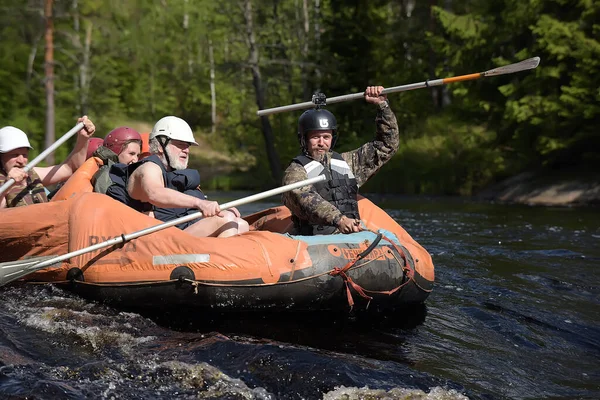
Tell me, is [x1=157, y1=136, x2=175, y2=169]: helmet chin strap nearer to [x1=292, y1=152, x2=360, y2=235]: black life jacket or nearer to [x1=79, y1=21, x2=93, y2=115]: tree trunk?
[x1=292, y1=152, x2=360, y2=235]: black life jacket

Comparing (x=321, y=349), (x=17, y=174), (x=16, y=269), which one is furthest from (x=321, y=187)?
(x=17, y=174)

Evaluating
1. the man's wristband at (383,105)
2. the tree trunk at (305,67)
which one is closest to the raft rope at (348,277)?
the man's wristband at (383,105)

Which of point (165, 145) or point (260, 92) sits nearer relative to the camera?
point (165, 145)

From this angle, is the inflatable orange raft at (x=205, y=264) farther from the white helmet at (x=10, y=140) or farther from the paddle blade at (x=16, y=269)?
the white helmet at (x=10, y=140)

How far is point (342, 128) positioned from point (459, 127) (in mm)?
5937

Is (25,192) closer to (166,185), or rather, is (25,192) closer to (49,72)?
(166,185)

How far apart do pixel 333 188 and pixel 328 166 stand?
20 cm

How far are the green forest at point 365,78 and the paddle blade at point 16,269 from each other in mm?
13308

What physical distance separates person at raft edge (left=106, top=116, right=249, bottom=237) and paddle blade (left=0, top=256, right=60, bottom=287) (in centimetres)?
81

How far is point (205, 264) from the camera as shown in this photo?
4809mm

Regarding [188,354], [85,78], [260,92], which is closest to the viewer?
[188,354]

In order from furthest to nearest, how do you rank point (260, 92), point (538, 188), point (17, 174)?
point (260, 92) → point (538, 188) → point (17, 174)

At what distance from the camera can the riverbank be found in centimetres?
1552

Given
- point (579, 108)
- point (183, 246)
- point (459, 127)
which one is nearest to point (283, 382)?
point (183, 246)
